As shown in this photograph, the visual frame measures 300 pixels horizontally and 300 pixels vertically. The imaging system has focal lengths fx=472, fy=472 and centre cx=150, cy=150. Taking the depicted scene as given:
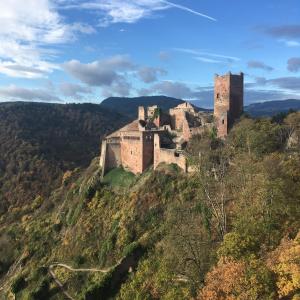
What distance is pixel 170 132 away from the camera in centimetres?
4859

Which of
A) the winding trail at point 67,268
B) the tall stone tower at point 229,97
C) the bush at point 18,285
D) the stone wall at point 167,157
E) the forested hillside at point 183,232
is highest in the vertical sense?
the tall stone tower at point 229,97

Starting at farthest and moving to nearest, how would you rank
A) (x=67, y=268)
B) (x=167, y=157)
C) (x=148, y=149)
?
(x=148, y=149), (x=167, y=157), (x=67, y=268)

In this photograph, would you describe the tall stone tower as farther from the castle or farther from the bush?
the bush

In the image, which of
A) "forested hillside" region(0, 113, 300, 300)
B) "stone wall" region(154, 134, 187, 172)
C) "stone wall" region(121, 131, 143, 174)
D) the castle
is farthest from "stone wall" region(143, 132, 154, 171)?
"forested hillside" region(0, 113, 300, 300)

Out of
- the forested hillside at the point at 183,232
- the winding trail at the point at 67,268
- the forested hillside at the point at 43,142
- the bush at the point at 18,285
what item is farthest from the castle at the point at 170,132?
the forested hillside at the point at 43,142

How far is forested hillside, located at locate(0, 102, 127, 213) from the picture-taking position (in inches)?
3693

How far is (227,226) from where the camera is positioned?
31453 millimetres

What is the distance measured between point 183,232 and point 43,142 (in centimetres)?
9339

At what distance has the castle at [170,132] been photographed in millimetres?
44125

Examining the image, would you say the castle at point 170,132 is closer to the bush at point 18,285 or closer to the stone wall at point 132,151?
the stone wall at point 132,151

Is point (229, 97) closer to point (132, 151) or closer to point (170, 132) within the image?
point (170, 132)

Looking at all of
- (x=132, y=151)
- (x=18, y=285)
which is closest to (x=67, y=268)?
(x=18, y=285)

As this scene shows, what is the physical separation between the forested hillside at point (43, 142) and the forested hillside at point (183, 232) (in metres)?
33.8

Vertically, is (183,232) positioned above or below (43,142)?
above
